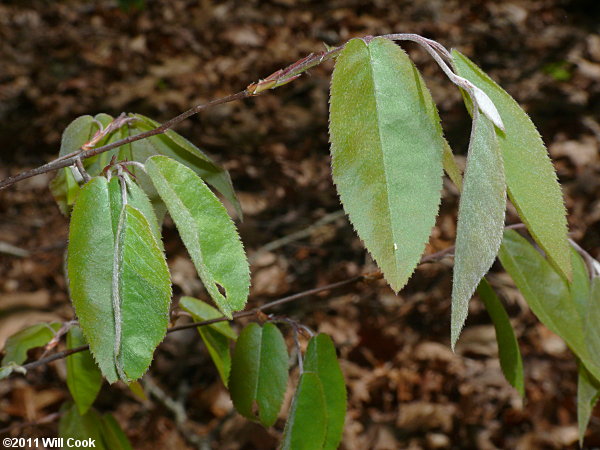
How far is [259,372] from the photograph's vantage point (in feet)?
3.39

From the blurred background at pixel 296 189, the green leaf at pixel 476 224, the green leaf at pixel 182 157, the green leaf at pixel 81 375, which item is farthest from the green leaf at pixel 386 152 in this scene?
the blurred background at pixel 296 189

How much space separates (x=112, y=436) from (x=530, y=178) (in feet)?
3.05

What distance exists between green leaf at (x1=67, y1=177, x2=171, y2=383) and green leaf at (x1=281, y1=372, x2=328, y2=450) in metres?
0.33

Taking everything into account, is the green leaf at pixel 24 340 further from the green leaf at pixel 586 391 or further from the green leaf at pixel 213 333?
the green leaf at pixel 586 391

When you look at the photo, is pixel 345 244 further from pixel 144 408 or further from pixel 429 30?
pixel 429 30

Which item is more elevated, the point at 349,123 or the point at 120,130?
the point at 349,123

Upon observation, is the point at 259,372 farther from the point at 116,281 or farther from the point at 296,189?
the point at 296,189

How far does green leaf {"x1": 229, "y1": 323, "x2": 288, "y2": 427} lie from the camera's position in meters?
1.02

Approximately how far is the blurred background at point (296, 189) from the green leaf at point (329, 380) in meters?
1.30

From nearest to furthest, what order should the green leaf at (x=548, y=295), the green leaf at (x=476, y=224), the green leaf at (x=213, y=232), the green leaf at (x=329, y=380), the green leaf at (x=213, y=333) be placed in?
the green leaf at (x=476, y=224), the green leaf at (x=213, y=232), the green leaf at (x=548, y=295), the green leaf at (x=329, y=380), the green leaf at (x=213, y=333)

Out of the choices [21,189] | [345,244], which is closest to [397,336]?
[345,244]

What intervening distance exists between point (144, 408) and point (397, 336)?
1.11 meters

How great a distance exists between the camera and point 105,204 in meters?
0.64

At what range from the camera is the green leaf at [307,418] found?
2.82ft
